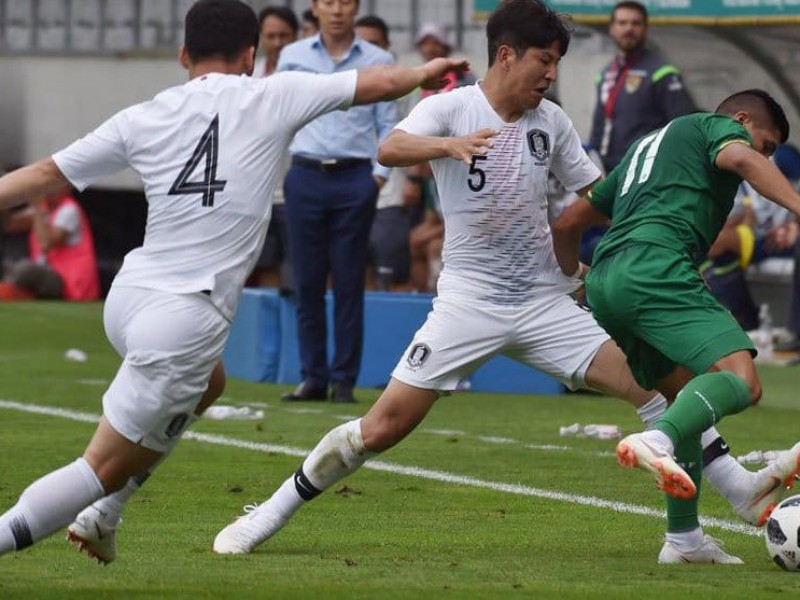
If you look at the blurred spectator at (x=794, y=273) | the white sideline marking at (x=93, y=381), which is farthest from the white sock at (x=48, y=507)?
the blurred spectator at (x=794, y=273)

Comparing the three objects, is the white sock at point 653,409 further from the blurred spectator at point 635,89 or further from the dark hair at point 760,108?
the blurred spectator at point 635,89

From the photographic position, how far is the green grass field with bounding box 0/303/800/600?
6.56 m

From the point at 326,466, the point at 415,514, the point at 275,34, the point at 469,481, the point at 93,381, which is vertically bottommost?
the point at 93,381

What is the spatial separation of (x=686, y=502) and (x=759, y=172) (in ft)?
3.90

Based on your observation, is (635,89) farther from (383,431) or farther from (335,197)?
(383,431)

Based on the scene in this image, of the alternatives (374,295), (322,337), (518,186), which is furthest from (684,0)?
(518,186)

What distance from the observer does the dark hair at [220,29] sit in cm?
662

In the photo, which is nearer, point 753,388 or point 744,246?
point 753,388

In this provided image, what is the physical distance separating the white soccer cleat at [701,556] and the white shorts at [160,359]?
70.9 inches

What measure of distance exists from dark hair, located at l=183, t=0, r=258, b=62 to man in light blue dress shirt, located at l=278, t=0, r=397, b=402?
6082 millimetres

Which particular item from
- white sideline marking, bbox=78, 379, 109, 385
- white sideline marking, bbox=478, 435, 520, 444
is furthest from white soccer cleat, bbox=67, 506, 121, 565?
white sideline marking, bbox=78, 379, 109, 385

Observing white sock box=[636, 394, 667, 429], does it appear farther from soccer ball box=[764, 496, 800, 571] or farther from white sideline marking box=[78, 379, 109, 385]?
white sideline marking box=[78, 379, 109, 385]

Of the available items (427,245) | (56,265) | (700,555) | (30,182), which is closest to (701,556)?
(700,555)

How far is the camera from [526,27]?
298 inches
